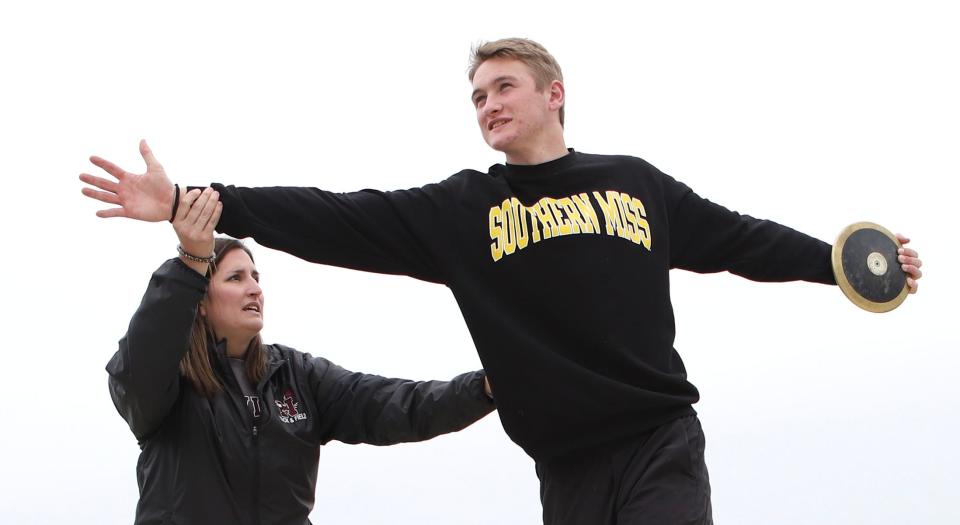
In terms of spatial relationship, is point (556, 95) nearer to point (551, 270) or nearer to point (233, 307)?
point (551, 270)

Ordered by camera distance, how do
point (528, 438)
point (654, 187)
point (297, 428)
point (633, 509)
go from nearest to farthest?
1. point (633, 509)
2. point (528, 438)
3. point (654, 187)
4. point (297, 428)

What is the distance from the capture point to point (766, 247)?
→ 4328mm

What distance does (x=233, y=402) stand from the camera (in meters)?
4.77

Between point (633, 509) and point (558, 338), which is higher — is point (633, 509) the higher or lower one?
the lower one

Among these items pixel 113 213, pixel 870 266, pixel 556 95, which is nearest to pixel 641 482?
pixel 870 266

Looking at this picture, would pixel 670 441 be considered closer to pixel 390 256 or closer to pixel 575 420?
pixel 575 420

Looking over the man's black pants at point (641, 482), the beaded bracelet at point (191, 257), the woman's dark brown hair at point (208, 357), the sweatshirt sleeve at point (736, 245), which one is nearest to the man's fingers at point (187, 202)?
the beaded bracelet at point (191, 257)

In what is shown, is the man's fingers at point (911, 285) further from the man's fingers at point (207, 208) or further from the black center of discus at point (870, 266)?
the man's fingers at point (207, 208)

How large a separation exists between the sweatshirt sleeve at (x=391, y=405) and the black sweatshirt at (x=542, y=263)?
0.93 metres

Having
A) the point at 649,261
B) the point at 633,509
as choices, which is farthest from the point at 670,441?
the point at 649,261

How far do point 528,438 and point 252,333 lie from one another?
64.0 inches

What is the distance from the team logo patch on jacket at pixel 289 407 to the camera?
486cm

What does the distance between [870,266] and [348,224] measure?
201 centimetres

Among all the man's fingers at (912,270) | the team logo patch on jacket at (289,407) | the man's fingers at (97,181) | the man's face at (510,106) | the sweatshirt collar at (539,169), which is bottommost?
the team logo patch on jacket at (289,407)
